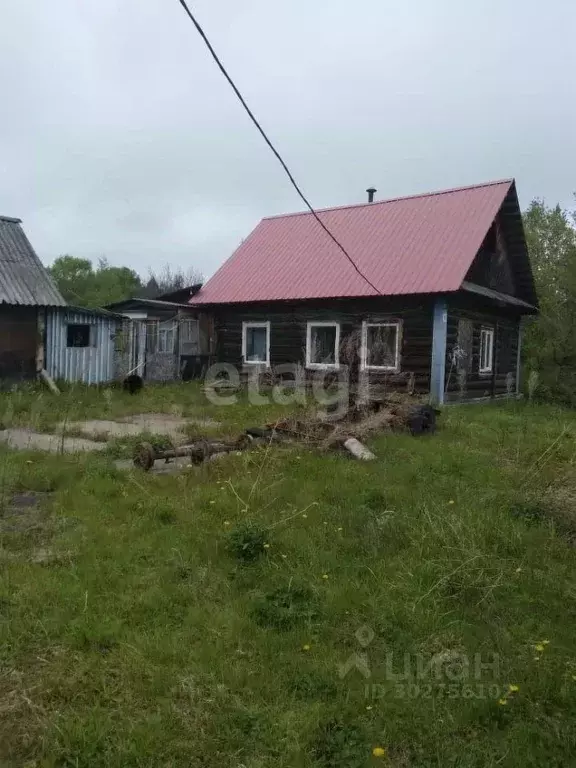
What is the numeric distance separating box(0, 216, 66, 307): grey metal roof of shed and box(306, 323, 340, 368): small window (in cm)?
644

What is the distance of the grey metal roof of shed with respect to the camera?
14.1 m

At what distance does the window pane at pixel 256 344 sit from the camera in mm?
16719

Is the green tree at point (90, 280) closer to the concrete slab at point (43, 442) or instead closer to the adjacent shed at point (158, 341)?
the adjacent shed at point (158, 341)

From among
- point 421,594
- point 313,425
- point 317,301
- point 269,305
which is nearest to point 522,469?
point 313,425

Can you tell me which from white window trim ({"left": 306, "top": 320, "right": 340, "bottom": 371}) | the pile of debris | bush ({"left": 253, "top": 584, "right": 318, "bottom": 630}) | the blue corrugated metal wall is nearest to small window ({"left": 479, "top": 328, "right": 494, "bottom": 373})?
white window trim ({"left": 306, "top": 320, "right": 340, "bottom": 371})

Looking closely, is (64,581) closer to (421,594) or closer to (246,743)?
(246,743)

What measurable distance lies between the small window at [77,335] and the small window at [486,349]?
1076 cm

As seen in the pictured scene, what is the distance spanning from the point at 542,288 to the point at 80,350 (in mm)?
18326

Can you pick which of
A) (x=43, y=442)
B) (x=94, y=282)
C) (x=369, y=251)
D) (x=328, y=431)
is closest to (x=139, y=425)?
(x=43, y=442)

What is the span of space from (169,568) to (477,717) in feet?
6.91

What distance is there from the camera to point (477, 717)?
257cm

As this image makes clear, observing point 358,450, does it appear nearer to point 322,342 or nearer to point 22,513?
point 22,513

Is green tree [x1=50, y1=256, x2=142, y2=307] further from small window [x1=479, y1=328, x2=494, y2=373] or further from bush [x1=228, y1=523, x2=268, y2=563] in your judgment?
bush [x1=228, y1=523, x2=268, y2=563]

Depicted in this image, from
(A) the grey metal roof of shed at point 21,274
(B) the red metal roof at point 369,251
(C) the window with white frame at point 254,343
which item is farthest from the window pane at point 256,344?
(A) the grey metal roof of shed at point 21,274
